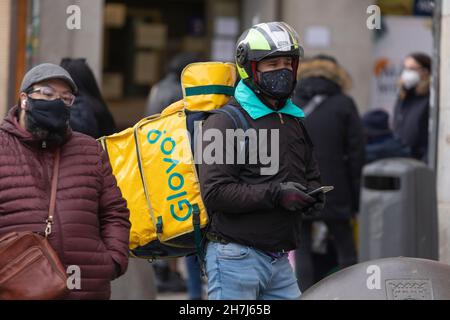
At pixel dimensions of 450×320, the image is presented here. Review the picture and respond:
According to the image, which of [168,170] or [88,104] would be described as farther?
[88,104]

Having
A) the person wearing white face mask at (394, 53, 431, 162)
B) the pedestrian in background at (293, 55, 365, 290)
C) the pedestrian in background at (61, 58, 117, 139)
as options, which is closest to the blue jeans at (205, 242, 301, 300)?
the pedestrian in background at (61, 58, 117, 139)

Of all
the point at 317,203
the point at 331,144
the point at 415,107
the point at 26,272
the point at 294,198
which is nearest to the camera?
the point at 26,272

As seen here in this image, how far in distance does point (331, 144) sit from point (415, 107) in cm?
180

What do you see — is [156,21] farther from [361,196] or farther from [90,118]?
[90,118]

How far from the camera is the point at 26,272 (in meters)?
4.32

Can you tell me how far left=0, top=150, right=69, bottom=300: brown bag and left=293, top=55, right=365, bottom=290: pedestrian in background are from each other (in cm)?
380

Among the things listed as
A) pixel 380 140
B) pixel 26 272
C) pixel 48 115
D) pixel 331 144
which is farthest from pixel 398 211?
pixel 26 272

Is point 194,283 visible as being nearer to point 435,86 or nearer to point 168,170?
point 435,86

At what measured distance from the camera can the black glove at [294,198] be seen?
15.5 feet

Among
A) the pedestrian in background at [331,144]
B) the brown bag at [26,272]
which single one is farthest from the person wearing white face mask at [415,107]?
the brown bag at [26,272]

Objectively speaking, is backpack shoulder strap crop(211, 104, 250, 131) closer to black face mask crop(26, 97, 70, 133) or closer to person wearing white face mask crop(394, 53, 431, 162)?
black face mask crop(26, 97, 70, 133)

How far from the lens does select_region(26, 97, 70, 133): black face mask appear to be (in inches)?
179

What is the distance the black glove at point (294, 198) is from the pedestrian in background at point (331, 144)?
314 centimetres

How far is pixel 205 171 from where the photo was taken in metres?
4.93
